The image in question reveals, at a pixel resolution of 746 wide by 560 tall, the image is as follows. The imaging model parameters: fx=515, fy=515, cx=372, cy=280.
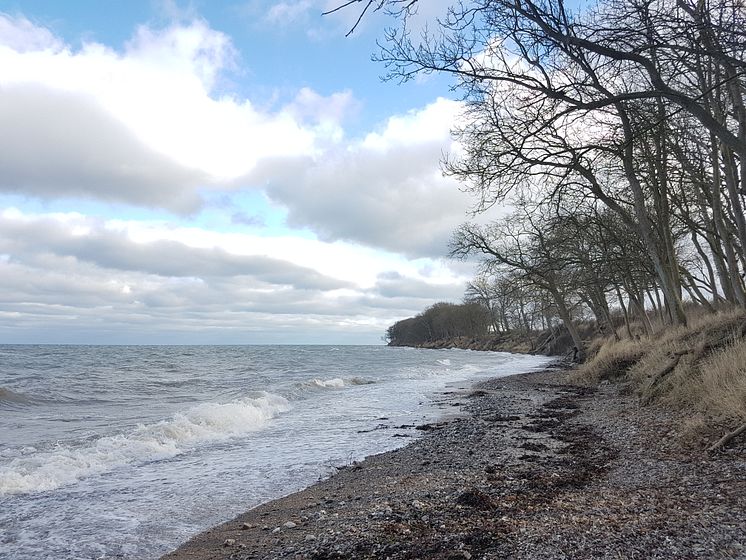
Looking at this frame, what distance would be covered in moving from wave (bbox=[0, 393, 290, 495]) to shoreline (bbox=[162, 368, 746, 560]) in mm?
3738

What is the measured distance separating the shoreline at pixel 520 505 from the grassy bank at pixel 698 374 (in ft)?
1.81

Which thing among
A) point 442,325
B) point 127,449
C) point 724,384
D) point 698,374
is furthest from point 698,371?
point 442,325

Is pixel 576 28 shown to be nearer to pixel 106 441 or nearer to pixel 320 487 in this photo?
pixel 320 487

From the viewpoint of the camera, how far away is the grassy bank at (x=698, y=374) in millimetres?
6570

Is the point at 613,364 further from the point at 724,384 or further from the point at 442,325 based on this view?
the point at 442,325

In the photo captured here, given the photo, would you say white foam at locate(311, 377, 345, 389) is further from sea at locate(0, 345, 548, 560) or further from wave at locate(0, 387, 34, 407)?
wave at locate(0, 387, 34, 407)

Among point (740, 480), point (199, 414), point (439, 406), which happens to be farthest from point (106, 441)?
point (740, 480)

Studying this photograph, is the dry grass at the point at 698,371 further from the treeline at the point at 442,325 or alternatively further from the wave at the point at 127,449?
the treeline at the point at 442,325

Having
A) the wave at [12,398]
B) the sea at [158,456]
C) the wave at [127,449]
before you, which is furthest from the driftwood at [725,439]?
the wave at [12,398]

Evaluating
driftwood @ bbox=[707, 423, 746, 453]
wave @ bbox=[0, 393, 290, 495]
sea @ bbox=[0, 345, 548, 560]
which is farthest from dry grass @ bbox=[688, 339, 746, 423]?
wave @ bbox=[0, 393, 290, 495]

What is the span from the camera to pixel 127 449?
384 inches

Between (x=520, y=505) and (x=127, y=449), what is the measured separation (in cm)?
782

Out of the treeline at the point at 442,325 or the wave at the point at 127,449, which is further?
the treeline at the point at 442,325

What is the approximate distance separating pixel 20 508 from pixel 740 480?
797cm
